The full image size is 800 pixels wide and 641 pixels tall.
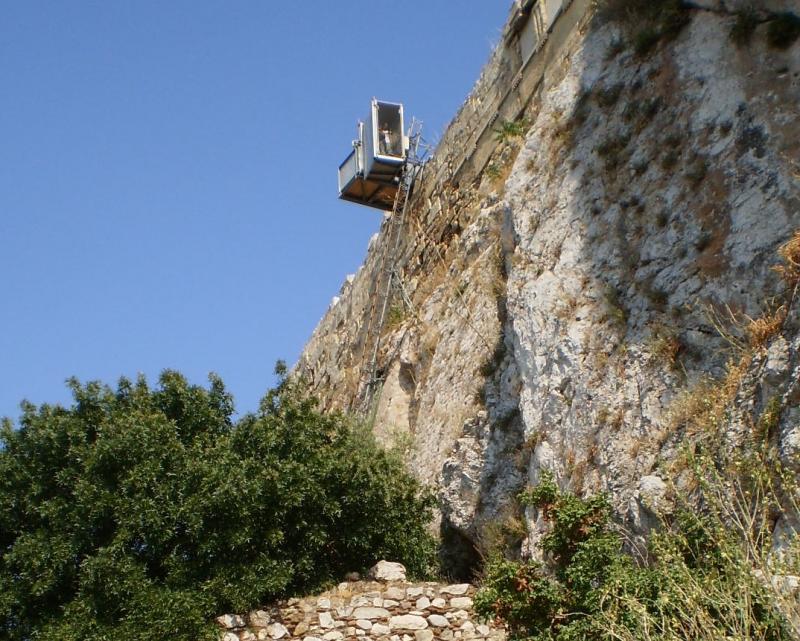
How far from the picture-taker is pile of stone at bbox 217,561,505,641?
885 cm

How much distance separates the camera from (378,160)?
17625 mm

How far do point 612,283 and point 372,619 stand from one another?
344cm

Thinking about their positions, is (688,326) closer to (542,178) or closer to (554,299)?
(554,299)

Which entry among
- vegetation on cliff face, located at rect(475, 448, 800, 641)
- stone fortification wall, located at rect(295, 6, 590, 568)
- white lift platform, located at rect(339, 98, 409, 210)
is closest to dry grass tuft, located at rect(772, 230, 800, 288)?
vegetation on cliff face, located at rect(475, 448, 800, 641)

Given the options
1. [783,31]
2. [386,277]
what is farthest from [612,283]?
[386,277]

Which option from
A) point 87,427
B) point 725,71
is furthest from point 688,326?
point 87,427

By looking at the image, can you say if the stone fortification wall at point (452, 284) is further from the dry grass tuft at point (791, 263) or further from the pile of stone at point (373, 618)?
the dry grass tuft at point (791, 263)

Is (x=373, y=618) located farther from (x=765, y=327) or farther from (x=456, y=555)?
(x=765, y=327)

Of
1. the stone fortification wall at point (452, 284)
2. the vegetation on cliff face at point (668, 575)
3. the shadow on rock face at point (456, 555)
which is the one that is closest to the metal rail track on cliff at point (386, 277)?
the stone fortification wall at point (452, 284)

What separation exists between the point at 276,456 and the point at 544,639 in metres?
3.69

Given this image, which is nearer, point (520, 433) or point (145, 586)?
point (145, 586)

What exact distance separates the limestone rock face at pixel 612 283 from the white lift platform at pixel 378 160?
4.36 metres

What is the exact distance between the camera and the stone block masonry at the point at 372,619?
885 centimetres

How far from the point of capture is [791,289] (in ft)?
23.7
